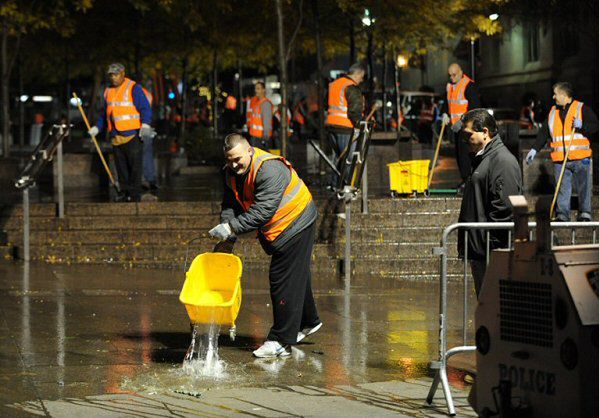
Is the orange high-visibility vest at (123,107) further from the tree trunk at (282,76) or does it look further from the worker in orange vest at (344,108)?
the tree trunk at (282,76)

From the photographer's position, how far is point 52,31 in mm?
33906

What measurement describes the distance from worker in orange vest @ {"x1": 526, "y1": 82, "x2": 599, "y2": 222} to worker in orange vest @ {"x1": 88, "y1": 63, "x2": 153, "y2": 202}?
5119 mm

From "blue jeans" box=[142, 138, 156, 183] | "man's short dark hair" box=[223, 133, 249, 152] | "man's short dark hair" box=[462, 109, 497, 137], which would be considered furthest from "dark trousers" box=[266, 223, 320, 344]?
"blue jeans" box=[142, 138, 156, 183]

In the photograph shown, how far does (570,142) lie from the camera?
15.4 m

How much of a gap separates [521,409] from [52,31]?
29.5 metres

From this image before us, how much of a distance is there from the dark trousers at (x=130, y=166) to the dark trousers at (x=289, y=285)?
7.36 m

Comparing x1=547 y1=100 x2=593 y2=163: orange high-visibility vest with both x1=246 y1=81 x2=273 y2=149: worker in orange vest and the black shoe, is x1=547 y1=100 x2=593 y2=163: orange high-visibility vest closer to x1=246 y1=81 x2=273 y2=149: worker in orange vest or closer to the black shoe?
the black shoe

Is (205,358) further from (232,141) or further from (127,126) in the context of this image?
(127,126)

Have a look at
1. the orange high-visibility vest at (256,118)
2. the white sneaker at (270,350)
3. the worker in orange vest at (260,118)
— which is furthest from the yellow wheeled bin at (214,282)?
the orange high-visibility vest at (256,118)

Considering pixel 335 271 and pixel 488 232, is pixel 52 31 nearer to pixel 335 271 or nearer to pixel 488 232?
pixel 335 271

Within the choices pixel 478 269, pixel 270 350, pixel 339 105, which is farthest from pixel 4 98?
pixel 478 269

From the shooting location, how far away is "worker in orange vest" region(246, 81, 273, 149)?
72.6 feet

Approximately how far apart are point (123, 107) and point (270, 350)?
25.6 ft

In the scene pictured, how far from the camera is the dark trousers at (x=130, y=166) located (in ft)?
55.3
